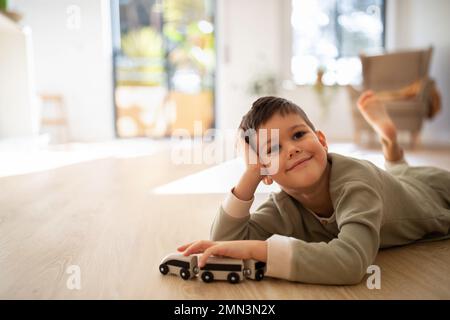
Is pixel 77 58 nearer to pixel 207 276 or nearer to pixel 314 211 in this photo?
pixel 314 211

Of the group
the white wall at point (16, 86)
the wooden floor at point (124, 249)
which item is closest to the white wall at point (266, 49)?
the white wall at point (16, 86)

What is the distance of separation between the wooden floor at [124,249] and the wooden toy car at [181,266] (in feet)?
0.05

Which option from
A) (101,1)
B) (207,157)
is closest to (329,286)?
(207,157)

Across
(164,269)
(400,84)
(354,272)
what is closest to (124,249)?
(164,269)

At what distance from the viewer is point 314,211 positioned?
45.4 inches

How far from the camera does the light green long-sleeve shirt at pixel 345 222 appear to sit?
895 mm

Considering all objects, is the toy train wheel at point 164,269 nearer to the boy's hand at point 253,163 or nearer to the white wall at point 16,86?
the boy's hand at point 253,163

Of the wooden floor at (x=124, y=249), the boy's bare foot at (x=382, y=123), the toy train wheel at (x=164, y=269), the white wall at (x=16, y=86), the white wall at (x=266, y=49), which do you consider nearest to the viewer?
the wooden floor at (x=124, y=249)

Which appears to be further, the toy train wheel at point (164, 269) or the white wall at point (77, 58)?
the white wall at point (77, 58)

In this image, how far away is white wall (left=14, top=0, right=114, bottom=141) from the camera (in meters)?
5.81

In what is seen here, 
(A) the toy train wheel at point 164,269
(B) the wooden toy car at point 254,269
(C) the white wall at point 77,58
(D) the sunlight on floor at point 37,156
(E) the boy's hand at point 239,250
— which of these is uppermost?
(C) the white wall at point 77,58

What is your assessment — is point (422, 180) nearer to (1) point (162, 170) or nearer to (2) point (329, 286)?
(2) point (329, 286)

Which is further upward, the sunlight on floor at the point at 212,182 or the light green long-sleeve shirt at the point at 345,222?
the light green long-sleeve shirt at the point at 345,222

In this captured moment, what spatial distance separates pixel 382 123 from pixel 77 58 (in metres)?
4.96
